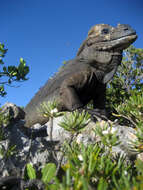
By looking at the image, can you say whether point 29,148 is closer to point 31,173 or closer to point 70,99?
point 31,173

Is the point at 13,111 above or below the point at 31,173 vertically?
above

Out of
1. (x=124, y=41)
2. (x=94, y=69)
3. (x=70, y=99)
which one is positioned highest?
(x=124, y=41)

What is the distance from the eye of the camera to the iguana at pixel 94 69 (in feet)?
10.5

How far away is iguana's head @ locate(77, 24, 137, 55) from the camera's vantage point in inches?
131

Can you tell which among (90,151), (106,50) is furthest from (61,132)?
(106,50)

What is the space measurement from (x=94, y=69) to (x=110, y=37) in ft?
2.19

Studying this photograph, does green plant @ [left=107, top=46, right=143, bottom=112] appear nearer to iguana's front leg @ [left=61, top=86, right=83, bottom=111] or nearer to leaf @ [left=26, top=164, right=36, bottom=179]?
iguana's front leg @ [left=61, top=86, right=83, bottom=111]

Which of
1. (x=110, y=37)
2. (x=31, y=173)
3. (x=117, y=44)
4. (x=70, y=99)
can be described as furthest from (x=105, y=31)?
(x=31, y=173)

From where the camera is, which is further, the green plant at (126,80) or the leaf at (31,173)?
the green plant at (126,80)

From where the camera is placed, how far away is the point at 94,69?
3.66 metres

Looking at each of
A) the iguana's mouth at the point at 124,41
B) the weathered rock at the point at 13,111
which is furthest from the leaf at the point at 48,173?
the iguana's mouth at the point at 124,41

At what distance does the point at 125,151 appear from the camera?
1.77 m

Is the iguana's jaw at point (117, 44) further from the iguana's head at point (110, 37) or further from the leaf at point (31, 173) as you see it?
the leaf at point (31, 173)

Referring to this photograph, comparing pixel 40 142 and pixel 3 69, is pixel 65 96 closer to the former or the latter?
pixel 3 69
